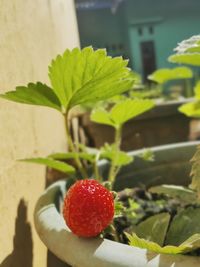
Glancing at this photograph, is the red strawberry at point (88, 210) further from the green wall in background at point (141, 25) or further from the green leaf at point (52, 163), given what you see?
the green wall in background at point (141, 25)

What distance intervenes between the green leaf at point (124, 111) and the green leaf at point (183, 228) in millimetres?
158

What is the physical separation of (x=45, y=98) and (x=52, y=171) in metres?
0.25

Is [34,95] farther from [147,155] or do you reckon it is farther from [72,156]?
[147,155]

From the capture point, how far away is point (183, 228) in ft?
1.39

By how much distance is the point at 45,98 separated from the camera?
436 millimetres

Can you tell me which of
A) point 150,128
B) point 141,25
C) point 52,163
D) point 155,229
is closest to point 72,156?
point 52,163

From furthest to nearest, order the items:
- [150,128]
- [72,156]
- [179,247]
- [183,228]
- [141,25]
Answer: [141,25] → [150,128] → [72,156] → [183,228] → [179,247]

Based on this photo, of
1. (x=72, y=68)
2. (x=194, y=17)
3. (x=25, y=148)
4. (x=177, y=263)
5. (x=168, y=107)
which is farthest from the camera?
(x=194, y=17)

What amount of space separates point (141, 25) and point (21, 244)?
9.47ft

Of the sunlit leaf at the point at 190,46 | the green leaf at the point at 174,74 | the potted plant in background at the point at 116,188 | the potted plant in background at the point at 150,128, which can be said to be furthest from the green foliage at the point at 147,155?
the potted plant in background at the point at 150,128

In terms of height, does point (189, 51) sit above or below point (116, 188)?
above

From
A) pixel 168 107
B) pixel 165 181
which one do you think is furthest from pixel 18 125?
pixel 168 107

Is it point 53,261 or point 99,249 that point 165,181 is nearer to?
point 53,261

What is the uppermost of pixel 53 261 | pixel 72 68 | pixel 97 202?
pixel 72 68
